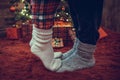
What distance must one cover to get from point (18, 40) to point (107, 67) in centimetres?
131

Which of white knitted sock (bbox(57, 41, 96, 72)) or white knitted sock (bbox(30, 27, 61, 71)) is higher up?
white knitted sock (bbox(30, 27, 61, 71))

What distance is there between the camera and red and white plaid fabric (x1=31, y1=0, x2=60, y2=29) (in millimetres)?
1227

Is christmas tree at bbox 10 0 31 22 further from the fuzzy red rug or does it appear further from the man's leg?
the man's leg

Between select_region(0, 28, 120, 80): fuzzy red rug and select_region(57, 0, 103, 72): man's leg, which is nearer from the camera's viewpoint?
select_region(57, 0, 103, 72): man's leg

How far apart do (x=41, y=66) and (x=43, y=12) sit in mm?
552

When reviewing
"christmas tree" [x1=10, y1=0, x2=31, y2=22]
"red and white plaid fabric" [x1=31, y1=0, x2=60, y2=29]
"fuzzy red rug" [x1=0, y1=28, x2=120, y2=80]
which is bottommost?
"fuzzy red rug" [x1=0, y1=28, x2=120, y2=80]

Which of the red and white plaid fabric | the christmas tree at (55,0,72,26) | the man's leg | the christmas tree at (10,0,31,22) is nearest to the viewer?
the red and white plaid fabric

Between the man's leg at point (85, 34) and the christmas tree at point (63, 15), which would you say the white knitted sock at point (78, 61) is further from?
the christmas tree at point (63, 15)

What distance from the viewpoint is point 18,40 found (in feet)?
8.88

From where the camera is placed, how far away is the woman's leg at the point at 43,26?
1.23 m

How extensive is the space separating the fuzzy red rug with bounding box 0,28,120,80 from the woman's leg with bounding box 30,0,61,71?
19 centimetres

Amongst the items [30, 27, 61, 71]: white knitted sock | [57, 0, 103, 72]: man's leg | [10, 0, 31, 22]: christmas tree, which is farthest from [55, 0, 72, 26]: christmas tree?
[30, 27, 61, 71]: white knitted sock

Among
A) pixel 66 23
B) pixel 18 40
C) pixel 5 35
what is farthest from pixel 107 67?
pixel 5 35

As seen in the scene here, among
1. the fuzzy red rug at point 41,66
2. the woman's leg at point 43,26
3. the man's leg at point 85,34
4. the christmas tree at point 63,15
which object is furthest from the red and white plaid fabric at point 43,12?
the christmas tree at point 63,15
